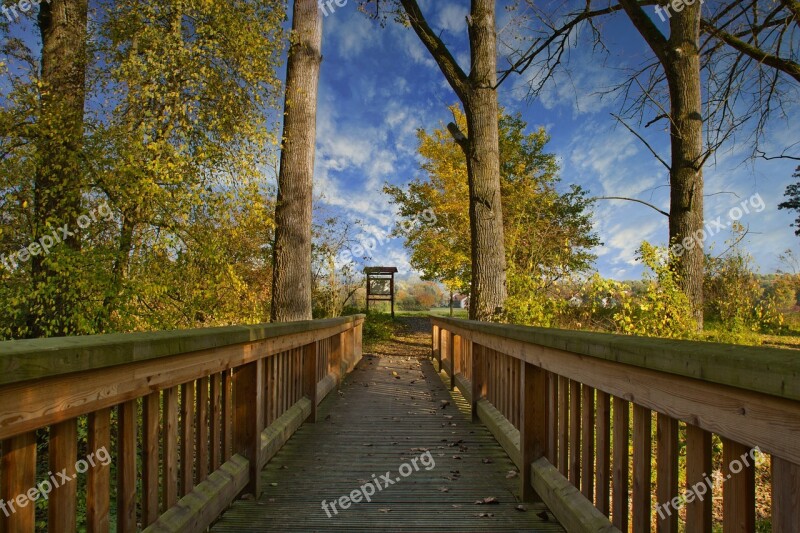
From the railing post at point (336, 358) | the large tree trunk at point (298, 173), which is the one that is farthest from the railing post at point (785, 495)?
the large tree trunk at point (298, 173)

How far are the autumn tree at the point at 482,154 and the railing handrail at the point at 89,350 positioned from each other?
17.1 feet

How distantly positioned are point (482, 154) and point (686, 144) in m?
3.44

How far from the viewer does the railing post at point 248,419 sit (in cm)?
298

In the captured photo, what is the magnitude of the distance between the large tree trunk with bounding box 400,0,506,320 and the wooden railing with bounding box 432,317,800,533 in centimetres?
380

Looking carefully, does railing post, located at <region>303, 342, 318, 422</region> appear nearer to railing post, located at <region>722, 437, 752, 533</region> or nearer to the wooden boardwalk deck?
the wooden boardwalk deck

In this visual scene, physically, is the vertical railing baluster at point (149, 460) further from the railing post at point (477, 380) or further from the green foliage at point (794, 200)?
the green foliage at point (794, 200)

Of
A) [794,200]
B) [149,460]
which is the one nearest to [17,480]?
[149,460]

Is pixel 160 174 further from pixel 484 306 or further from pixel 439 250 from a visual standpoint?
pixel 439 250

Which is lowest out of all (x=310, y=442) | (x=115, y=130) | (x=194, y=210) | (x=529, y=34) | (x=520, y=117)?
(x=310, y=442)

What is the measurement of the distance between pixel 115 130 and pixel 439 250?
954cm

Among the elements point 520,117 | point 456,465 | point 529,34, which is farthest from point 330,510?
point 520,117

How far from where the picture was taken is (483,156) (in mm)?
7461

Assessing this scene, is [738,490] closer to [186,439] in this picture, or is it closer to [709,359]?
[709,359]

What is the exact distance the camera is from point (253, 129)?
773cm
